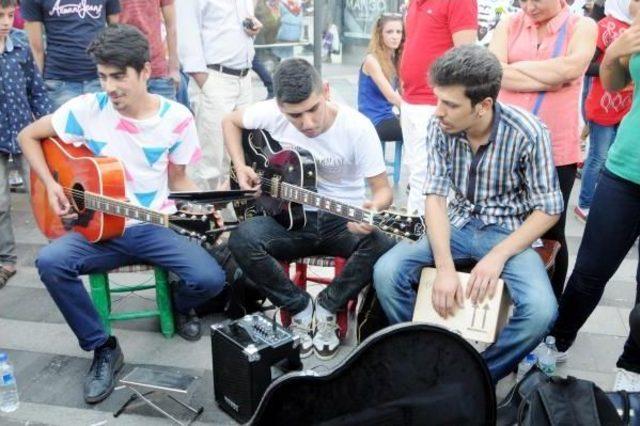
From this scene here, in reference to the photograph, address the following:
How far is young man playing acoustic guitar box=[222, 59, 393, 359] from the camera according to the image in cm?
273

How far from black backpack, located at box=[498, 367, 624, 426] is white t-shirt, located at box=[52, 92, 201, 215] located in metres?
1.71

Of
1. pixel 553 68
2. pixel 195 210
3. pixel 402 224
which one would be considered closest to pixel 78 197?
pixel 195 210

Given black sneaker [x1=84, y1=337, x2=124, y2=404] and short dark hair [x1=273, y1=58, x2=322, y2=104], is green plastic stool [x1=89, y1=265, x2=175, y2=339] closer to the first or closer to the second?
black sneaker [x1=84, y1=337, x2=124, y2=404]

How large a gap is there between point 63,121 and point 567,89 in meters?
2.17

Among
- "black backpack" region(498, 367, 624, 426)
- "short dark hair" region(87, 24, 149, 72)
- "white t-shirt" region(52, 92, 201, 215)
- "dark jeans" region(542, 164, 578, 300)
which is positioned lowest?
"black backpack" region(498, 367, 624, 426)

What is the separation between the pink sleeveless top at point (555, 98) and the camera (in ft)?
8.68

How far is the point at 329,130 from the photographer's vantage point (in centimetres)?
281

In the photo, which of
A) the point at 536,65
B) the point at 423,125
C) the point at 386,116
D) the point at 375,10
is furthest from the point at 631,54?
the point at 375,10

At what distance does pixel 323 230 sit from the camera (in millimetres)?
2844

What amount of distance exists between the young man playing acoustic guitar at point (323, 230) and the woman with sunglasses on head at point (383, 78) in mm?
1908

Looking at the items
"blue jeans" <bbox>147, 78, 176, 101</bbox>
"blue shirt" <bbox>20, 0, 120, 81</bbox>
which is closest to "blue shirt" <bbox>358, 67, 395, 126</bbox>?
"blue jeans" <bbox>147, 78, 176, 101</bbox>

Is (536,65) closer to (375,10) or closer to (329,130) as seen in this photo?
(329,130)

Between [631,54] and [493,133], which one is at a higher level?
[631,54]

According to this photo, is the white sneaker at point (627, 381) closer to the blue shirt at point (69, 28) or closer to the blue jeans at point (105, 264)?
the blue jeans at point (105, 264)
